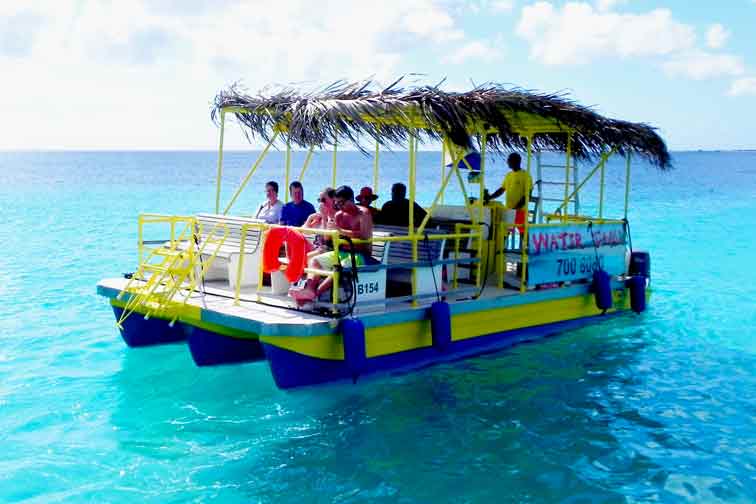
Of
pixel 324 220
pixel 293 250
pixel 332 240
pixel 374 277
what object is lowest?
pixel 374 277

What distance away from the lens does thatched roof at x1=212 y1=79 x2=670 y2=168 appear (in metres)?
8.65

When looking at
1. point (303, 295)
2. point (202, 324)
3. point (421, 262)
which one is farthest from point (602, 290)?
point (202, 324)

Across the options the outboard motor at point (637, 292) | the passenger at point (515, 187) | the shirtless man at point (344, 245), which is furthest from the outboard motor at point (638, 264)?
the shirtless man at point (344, 245)

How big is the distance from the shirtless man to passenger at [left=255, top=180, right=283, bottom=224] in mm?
2135

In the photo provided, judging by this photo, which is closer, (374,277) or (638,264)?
(374,277)

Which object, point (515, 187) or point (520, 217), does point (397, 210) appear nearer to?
point (520, 217)

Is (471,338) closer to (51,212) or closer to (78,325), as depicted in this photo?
(78,325)

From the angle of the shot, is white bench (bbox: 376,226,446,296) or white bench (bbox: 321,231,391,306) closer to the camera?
white bench (bbox: 321,231,391,306)

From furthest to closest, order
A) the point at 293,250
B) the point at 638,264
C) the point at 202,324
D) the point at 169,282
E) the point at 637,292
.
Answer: the point at 638,264
the point at 637,292
the point at 169,282
the point at 202,324
the point at 293,250

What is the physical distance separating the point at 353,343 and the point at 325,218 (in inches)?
77.0

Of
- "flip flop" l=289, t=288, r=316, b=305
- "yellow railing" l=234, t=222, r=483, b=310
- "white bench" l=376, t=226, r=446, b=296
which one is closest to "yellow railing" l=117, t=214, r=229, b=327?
"yellow railing" l=234, t=222, r=483, b=310

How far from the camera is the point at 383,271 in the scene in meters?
8.92

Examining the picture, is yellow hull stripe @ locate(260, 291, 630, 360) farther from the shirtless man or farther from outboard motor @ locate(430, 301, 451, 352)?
the shirtless man

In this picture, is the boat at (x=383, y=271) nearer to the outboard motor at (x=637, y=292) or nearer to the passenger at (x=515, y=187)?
the passenger at (x=515, y=187)
